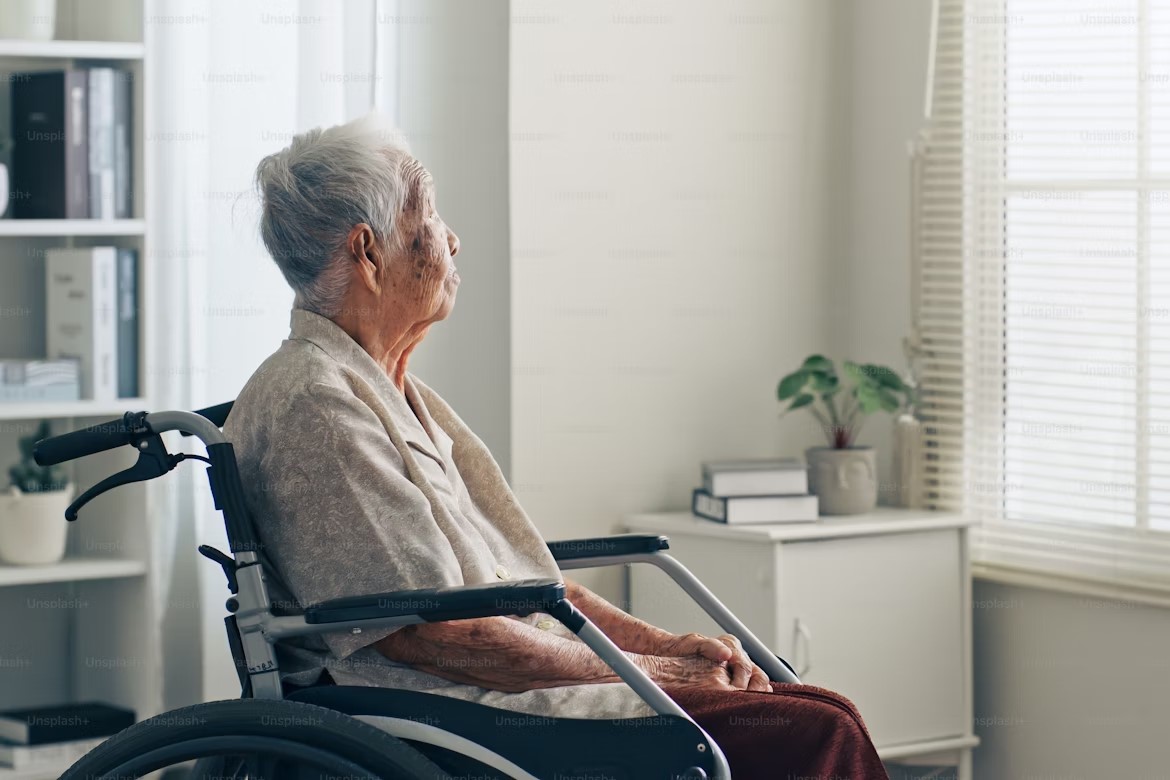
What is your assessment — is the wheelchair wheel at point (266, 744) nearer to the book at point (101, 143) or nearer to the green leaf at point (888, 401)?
the book at point (101, 143)

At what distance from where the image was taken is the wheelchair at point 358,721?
1512mm

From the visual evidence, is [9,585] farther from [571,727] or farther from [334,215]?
[571,727]

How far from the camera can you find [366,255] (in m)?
1.83

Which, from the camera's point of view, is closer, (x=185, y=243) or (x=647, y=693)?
(x=647, y=693)

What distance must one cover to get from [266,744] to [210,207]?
5.09 ft

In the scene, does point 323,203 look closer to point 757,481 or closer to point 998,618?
point 757,481

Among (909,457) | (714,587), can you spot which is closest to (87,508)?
(714,587)

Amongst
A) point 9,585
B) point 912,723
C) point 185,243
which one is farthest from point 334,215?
point 912,723

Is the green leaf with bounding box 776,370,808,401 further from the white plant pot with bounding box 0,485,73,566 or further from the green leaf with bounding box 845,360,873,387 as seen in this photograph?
the white plant pot with bounding box 0,485,73,566

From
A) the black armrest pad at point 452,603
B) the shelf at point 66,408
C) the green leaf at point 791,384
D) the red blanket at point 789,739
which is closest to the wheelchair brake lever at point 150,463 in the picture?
the black armrest pad at point 452,603

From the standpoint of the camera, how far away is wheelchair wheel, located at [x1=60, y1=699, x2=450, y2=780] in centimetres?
150

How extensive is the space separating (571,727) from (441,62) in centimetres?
179

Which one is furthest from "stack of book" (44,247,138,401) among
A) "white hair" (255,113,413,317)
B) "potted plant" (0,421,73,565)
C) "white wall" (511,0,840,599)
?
"white hair" (255,113,413,317)

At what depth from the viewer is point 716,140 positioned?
314 centimetres
